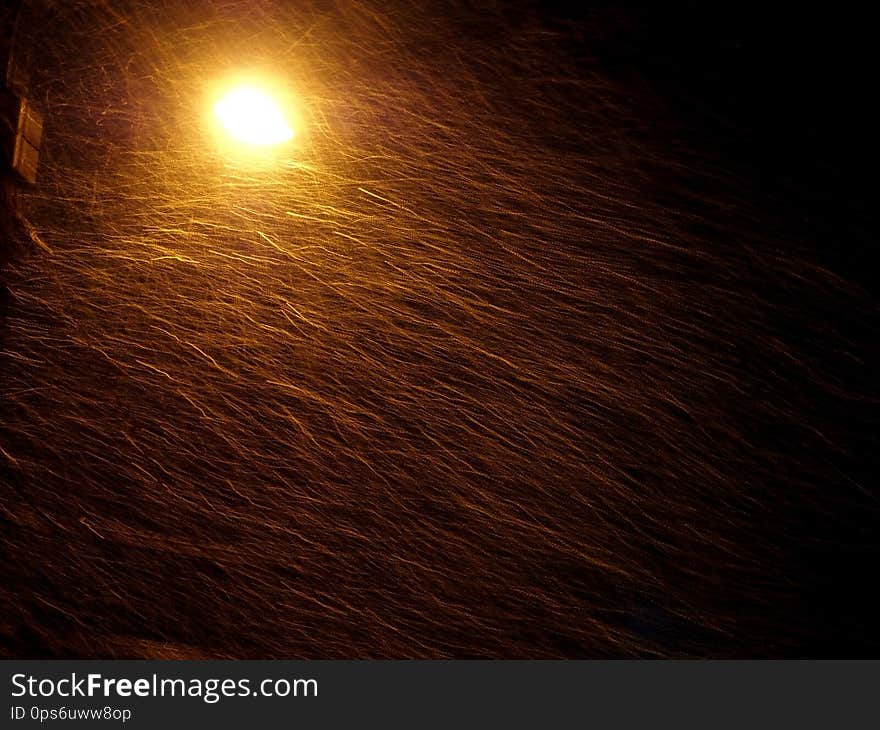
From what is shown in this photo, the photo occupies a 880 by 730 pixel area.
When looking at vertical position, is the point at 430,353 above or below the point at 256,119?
below

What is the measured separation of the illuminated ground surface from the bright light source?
0.03m

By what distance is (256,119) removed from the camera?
90 centimetres

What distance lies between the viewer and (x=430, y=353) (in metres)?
0.88

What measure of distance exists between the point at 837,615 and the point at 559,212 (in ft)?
2.33

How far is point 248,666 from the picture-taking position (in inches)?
33.9

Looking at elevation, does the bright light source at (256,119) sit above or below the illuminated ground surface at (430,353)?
above

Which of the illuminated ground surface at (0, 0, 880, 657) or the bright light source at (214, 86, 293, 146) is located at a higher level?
the bright light source at (214, 86, 293, 146)

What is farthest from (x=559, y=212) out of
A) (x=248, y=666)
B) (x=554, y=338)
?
(x=248, y=666)

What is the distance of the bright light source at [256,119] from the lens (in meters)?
0.90

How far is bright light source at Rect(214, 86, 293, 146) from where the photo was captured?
0.90 metres

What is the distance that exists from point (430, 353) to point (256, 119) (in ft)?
1.52

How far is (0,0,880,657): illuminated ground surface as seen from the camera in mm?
833

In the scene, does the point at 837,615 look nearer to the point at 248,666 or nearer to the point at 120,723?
the point at 248,666

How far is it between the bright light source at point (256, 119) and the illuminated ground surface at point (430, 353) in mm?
30
